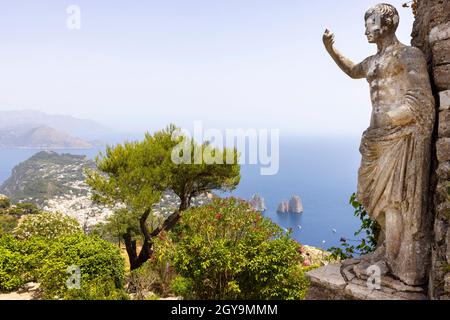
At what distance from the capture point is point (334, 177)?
122m

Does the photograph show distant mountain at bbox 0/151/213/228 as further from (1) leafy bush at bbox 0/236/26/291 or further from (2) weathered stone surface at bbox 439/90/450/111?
(2) weathered stone surface at bbox 439/90/450/111

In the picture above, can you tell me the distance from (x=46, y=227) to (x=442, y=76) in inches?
561

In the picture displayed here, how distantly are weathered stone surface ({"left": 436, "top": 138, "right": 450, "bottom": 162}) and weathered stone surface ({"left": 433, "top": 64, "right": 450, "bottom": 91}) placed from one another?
51 cm

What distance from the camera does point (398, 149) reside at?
3.18 meters

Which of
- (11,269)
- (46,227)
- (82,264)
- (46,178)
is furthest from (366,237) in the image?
(46,178)

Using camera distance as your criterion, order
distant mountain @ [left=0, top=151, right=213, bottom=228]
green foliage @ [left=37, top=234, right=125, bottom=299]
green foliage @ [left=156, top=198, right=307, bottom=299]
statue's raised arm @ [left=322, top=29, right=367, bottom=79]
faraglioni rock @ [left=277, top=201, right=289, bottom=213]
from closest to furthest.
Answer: statue's raised arm @ [left=322, top=29, right=367, bottom=79]
green foliage @ [left=156, top=198, right=307, bottom=299]
green foliage @ [left=37, top=234, right=125, bottom=299]
distant mountain @ [left=0, top=151, right=213, bottom=228]
faraglioni rock @ [left=277, top=201, right=289, bottom=213]

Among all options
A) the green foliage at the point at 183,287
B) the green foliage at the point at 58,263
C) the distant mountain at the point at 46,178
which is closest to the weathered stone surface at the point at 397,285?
the green foliage at the point at 183,287

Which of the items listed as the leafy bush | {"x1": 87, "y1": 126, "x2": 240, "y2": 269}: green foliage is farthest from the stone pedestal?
{"x1": 87, "y1": 126, "x2": 240, "y2": 269}: green foliage

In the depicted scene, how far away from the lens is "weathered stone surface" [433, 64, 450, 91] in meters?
3.08

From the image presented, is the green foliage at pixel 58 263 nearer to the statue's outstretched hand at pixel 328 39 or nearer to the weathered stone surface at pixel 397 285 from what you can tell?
the weathered stone surface at pixel 397 285

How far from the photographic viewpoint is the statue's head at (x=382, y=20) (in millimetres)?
3348

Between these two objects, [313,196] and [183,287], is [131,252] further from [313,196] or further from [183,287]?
[313,196]

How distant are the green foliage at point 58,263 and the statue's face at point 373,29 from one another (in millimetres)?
6949
